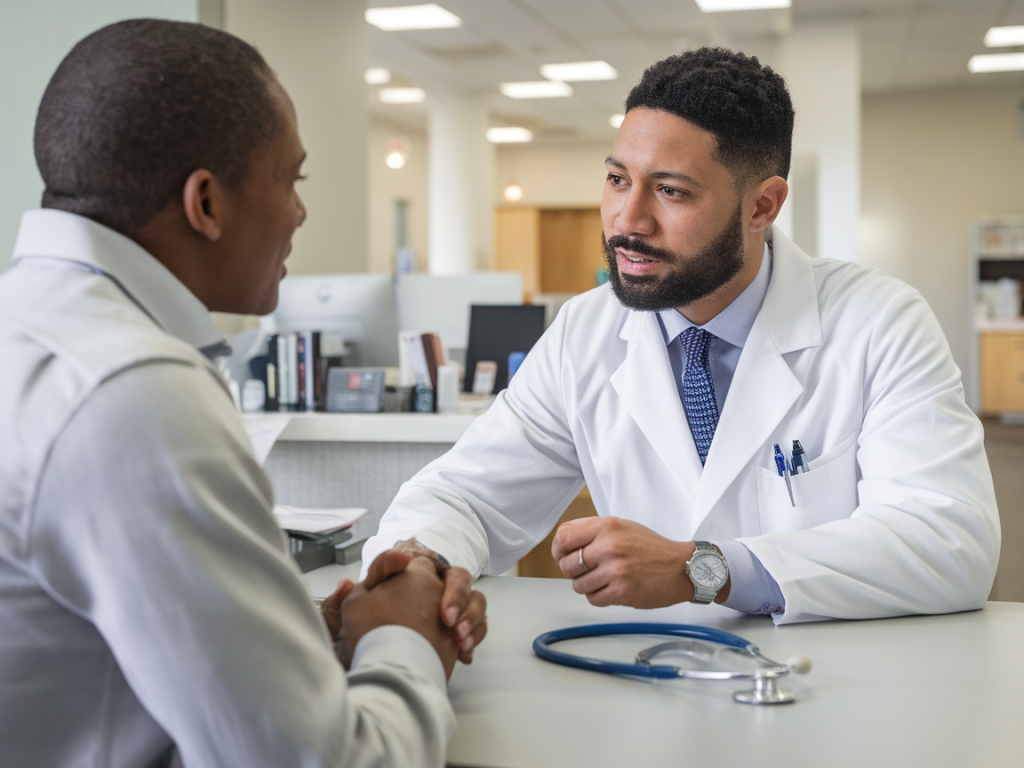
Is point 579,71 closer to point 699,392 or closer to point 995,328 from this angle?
point 995,328

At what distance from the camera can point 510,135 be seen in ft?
41.2

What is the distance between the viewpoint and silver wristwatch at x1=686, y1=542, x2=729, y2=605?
1127 mm

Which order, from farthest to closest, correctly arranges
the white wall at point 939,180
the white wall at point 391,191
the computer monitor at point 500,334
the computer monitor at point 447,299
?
the white wall at point 391,191 < the white wall at point 939,180 < the computer monitor at point 447,299 < the computer monitor at point 500,334

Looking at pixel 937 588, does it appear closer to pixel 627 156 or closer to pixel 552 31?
pixel 627 156

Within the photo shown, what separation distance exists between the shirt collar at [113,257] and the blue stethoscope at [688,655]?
1.67 feet

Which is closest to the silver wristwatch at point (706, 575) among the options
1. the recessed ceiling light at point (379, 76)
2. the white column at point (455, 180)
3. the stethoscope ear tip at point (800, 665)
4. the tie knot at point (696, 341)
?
the stethoscope ear tip at point (800, 665)

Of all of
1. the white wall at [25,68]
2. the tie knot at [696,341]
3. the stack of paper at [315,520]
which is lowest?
the stack of paper at [315,520]

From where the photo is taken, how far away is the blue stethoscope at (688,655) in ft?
2.84

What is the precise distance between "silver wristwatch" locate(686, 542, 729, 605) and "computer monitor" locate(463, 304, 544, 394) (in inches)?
93.3

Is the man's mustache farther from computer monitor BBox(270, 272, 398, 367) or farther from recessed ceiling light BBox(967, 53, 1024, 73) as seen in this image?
recessed ceiling light BBox(967, 53, 1024, 73)

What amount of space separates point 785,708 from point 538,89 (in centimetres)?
938

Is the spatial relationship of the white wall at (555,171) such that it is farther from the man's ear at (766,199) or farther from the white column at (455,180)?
the man's ear at (766,199)

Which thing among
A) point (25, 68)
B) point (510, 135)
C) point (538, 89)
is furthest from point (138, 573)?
point (510, 135)

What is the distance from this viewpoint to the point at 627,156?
1512 millimetres
